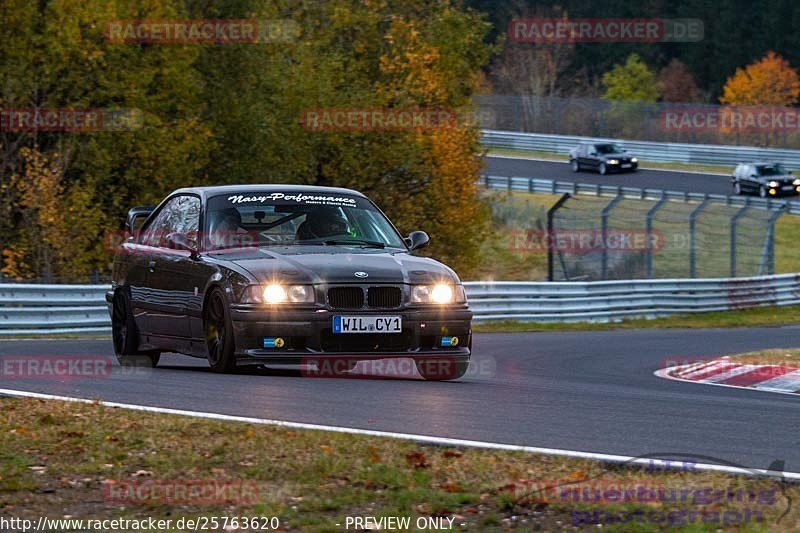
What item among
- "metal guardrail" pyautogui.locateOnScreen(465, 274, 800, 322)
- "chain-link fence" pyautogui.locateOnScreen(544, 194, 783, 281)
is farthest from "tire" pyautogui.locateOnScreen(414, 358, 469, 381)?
"chain-link fence" pyautogui.locateOnScreen(544, 194, 783, 281)

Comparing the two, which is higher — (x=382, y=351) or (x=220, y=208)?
(x=220, y=208)

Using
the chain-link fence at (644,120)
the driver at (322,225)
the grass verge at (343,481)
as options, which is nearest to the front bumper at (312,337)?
→ the driver at (322,225)

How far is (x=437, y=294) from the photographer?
34.5ft

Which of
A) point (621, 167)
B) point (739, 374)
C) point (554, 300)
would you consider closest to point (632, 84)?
point (621, 167)

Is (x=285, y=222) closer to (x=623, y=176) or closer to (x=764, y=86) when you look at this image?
(x=623, y=176)

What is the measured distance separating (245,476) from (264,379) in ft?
12.6

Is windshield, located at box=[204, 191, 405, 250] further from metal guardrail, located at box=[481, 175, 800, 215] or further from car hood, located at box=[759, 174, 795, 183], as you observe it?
car hood, located at box=[759, 174, 795, 183]

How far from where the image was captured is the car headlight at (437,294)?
34.1ft

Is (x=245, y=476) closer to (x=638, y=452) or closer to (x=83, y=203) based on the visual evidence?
(x=638, y=452)

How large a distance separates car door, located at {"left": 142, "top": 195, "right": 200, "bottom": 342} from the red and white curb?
533 centimetres

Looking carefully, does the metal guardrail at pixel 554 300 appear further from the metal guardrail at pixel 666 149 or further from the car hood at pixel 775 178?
the metal guardrail at pixel 666 149

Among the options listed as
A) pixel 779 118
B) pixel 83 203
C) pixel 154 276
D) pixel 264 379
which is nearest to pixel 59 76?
pixel 83 203

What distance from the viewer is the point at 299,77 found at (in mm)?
31500

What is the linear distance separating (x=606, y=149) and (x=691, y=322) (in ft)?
99.7
